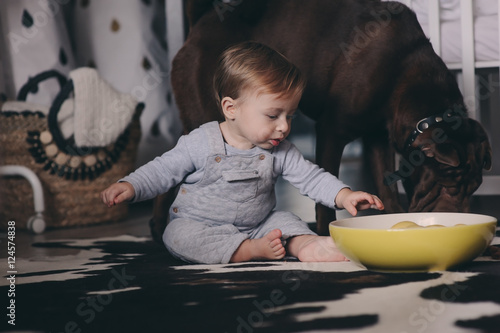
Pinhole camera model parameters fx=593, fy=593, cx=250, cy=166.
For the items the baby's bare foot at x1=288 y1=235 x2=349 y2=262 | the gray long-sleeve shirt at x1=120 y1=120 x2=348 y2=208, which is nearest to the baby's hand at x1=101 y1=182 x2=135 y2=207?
the gray long-sleeve shirt at x1=120 y1=120 x2=348 y2=208

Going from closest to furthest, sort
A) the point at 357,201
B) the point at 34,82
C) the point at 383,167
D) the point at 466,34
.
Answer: the point at 357,201 < the point at 383,167 < the point at 466,34 < the point at 34,82

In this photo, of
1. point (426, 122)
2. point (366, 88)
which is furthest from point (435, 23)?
point (426, 122)

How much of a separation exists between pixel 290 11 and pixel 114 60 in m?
1.22

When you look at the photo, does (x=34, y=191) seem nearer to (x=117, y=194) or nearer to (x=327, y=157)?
(x=117, y=194)

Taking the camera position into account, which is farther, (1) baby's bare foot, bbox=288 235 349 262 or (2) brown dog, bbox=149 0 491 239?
(2) brown dog, bbox=149 0 491 239

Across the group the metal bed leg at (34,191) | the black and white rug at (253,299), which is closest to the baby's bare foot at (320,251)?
the black and white rug at (253,299)

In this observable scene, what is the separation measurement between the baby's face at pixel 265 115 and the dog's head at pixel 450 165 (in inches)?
13.0

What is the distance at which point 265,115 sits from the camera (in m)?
1.22

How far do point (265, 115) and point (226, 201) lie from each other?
0.21 metres

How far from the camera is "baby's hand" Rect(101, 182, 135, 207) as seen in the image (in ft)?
3.81

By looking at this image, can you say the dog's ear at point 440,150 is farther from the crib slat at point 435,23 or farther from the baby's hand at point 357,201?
the crib slat at point 435,23

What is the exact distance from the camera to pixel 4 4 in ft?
7.48

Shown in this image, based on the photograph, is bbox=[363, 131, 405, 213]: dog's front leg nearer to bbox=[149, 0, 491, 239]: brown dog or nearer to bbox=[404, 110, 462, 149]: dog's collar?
bbox=[149, 0, 491, 239]: brown dog

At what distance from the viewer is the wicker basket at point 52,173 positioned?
6.64 ft
